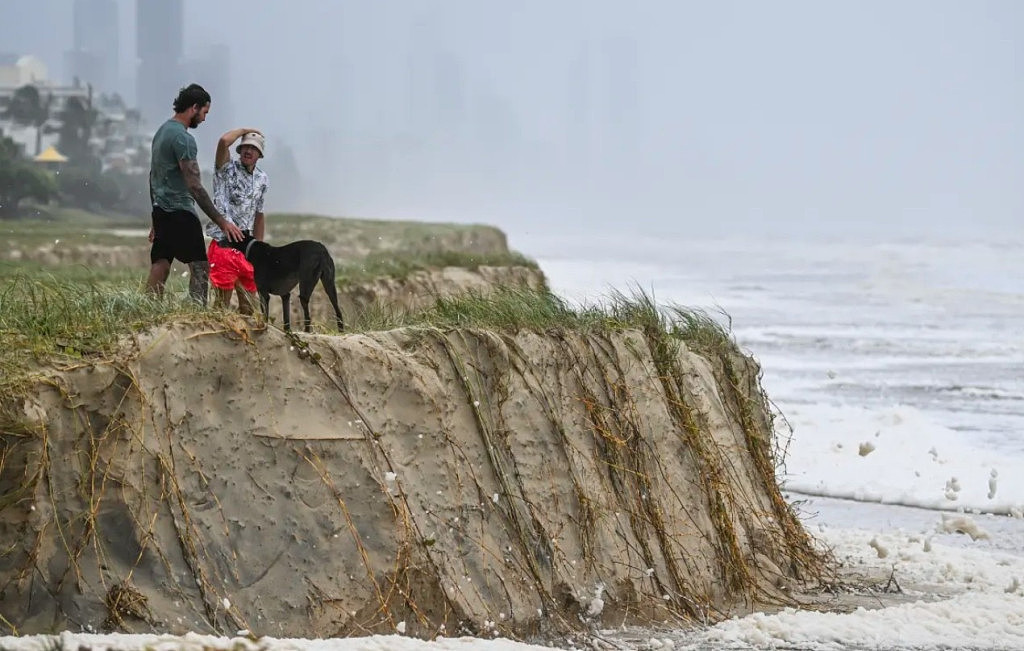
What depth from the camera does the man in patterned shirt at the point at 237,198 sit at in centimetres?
999

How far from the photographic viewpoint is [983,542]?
43.7ft

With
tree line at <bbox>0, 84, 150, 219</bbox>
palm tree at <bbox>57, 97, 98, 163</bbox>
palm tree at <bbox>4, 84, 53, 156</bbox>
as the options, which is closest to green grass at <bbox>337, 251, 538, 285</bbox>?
tree line at <bbox>0, 84, 150, 219</bbox>

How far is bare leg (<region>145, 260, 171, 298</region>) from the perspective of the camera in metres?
9.62

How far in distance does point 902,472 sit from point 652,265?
6765cm

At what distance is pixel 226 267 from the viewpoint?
998 centimetres

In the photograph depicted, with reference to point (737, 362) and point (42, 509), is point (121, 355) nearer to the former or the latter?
point (42, 509)

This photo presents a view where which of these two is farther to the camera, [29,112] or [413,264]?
[29,112]

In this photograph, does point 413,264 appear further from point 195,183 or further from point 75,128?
point 75,128

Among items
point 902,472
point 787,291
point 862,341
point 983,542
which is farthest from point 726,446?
point 787,291

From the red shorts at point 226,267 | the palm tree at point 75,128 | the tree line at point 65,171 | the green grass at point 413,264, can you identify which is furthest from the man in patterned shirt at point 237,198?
the palm tree at point 75,128

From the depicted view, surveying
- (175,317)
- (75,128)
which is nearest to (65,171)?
(75,128)

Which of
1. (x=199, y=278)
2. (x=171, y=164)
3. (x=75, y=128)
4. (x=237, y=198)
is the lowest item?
(x=75, y=128)

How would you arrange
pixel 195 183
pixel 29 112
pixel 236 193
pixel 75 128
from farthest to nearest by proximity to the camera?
pixel 75 128 < pixel 29 112 < pixel 236 193 < pixel 195 183

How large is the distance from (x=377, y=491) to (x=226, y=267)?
2409 millimetres
